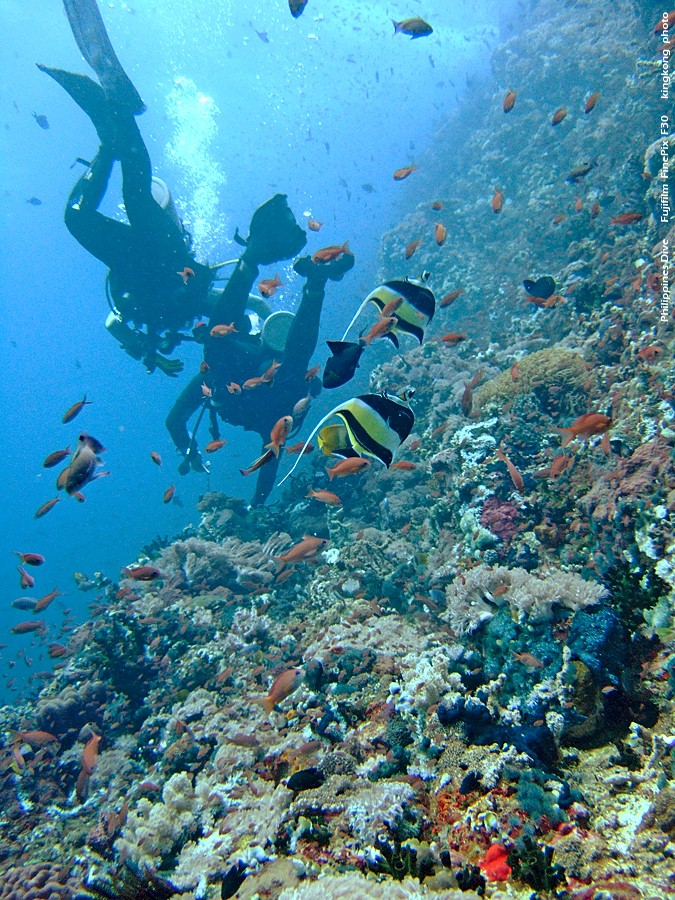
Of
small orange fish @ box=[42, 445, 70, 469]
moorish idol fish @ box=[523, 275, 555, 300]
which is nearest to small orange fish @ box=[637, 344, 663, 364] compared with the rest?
moorish idol fish @ box=[523, 275, 555, 300]

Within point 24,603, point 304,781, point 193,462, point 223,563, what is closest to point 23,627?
point 24,603

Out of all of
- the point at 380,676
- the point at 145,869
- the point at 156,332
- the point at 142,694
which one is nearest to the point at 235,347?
the point at 156,332

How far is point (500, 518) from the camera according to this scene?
574 centimetres

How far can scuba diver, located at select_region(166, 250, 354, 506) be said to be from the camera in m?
10.1

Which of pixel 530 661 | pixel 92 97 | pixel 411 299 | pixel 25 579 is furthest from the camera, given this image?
pixel 92 97

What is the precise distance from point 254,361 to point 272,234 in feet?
10.0

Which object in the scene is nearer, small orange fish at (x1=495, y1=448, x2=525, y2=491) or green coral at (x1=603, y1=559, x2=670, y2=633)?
green coral at (x1=603, y1=559, x2=670, y2=633)

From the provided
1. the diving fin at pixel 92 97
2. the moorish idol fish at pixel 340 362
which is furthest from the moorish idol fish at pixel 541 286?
the diving fin at pixel 92 97

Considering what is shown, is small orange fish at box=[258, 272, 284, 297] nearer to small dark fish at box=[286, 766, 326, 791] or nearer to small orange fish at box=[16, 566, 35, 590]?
small orange fish at box=[16, 566, 35, 590]

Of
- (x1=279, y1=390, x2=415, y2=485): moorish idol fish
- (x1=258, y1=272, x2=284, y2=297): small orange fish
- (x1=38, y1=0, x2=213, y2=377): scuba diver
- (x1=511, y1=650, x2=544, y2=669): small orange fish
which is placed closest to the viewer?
(x1=279, y1=390, x2=415, y2=485): moorish idol fish

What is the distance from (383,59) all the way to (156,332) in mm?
99334

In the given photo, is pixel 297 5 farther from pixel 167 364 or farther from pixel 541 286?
pixel 167 364

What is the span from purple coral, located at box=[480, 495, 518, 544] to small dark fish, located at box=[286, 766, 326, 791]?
11.6ft

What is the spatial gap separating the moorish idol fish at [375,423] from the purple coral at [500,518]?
13.1 ft
